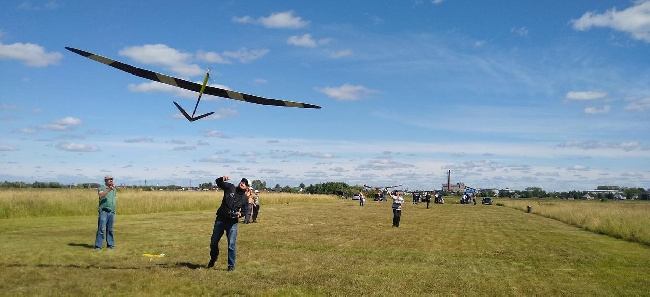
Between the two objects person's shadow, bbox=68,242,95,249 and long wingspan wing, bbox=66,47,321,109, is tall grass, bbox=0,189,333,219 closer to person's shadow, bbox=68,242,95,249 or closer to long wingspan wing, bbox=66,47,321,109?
person's shadow, bbox=68,242,95,249

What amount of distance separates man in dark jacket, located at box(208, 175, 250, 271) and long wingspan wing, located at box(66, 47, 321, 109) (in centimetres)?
242

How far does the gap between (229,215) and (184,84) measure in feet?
11.2

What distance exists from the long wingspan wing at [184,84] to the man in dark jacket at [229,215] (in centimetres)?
242

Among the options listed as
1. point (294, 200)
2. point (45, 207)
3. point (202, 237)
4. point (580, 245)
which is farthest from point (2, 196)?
point (294, 200)

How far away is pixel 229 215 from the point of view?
1104 cm

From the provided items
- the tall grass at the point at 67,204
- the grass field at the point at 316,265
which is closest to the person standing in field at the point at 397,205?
the grass field at the point at 316,265

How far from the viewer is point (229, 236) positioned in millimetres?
11086

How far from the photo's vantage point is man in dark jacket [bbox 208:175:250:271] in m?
10.9

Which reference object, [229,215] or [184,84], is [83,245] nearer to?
[229,215]

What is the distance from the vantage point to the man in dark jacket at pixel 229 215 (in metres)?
10.9

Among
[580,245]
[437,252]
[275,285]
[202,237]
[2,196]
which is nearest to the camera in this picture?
[275,285]

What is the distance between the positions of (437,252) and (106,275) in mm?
9567

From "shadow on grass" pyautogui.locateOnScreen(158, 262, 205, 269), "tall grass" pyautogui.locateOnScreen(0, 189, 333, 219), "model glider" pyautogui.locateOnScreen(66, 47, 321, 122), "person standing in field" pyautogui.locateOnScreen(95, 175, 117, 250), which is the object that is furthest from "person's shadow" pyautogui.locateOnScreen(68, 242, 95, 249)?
"tall grass" pyautogui.locateOnScreen(0, 189, 333, 219)

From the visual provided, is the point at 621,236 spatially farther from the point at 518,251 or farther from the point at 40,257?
the point at 40,257
